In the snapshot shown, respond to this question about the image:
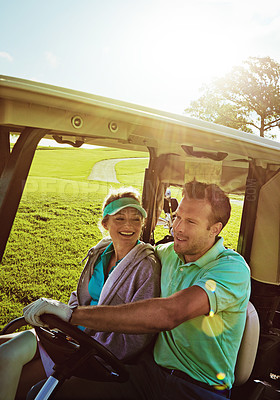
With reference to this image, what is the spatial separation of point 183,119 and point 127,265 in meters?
0.92

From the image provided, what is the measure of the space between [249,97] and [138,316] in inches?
1009

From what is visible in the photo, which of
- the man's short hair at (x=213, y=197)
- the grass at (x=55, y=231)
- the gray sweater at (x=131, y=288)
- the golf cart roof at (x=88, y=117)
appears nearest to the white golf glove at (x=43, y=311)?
the gray sweater at (x=131, y=288)

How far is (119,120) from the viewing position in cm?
161

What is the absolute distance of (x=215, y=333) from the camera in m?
2.02

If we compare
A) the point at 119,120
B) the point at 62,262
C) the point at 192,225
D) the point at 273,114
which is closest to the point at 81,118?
the point at 119,120

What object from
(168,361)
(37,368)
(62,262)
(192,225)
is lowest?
(62,262)

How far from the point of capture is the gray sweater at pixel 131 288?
2.15 metres

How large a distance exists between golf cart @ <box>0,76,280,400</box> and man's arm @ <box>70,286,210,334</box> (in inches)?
3.8

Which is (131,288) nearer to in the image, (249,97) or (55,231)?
(55,231)

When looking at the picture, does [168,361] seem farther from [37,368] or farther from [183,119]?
[183,119]

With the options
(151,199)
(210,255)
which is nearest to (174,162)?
(151,199)

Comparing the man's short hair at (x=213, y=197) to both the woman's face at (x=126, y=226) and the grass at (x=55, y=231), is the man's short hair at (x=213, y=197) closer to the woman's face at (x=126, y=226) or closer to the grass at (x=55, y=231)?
the woman's face at (x=126, y=226)

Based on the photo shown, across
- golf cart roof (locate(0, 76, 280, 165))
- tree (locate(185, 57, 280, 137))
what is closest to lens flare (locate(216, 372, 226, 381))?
golf cart roof (locate(0, 76, 280, 165))

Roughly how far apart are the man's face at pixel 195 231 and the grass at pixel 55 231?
46.7 inches
